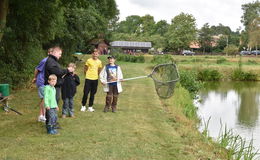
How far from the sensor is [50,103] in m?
7.35

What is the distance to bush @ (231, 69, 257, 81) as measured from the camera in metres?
34.6

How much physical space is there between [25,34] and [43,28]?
864mm

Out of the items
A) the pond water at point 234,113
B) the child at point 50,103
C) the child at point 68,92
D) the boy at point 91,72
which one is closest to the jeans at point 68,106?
the child at point 68,92

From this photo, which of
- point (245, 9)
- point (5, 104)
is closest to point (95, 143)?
point (5, 104)

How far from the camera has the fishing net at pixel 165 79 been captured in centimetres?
914

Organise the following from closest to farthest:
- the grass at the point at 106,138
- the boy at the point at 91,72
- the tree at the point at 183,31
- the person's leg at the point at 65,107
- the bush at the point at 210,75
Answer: the grass at the point at 106,138
the person's leg at the point at 65,107
the boy at the point at 91,72
the bush at the point at 210,75
the tree at the point at 183,31

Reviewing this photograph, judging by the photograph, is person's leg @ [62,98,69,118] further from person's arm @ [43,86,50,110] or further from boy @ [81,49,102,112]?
person's arm @ [43,86,50,110]

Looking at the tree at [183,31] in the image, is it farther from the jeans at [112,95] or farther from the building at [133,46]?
the jeans at [112,95]

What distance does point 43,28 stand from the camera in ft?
49.3

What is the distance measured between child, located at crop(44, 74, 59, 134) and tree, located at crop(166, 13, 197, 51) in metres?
66.5

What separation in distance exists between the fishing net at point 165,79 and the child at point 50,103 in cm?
311

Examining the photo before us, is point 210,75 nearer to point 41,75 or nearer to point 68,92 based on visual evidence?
point 68,92

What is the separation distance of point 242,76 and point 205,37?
44.8 m

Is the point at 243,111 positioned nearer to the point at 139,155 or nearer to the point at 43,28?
the point at 43,28
